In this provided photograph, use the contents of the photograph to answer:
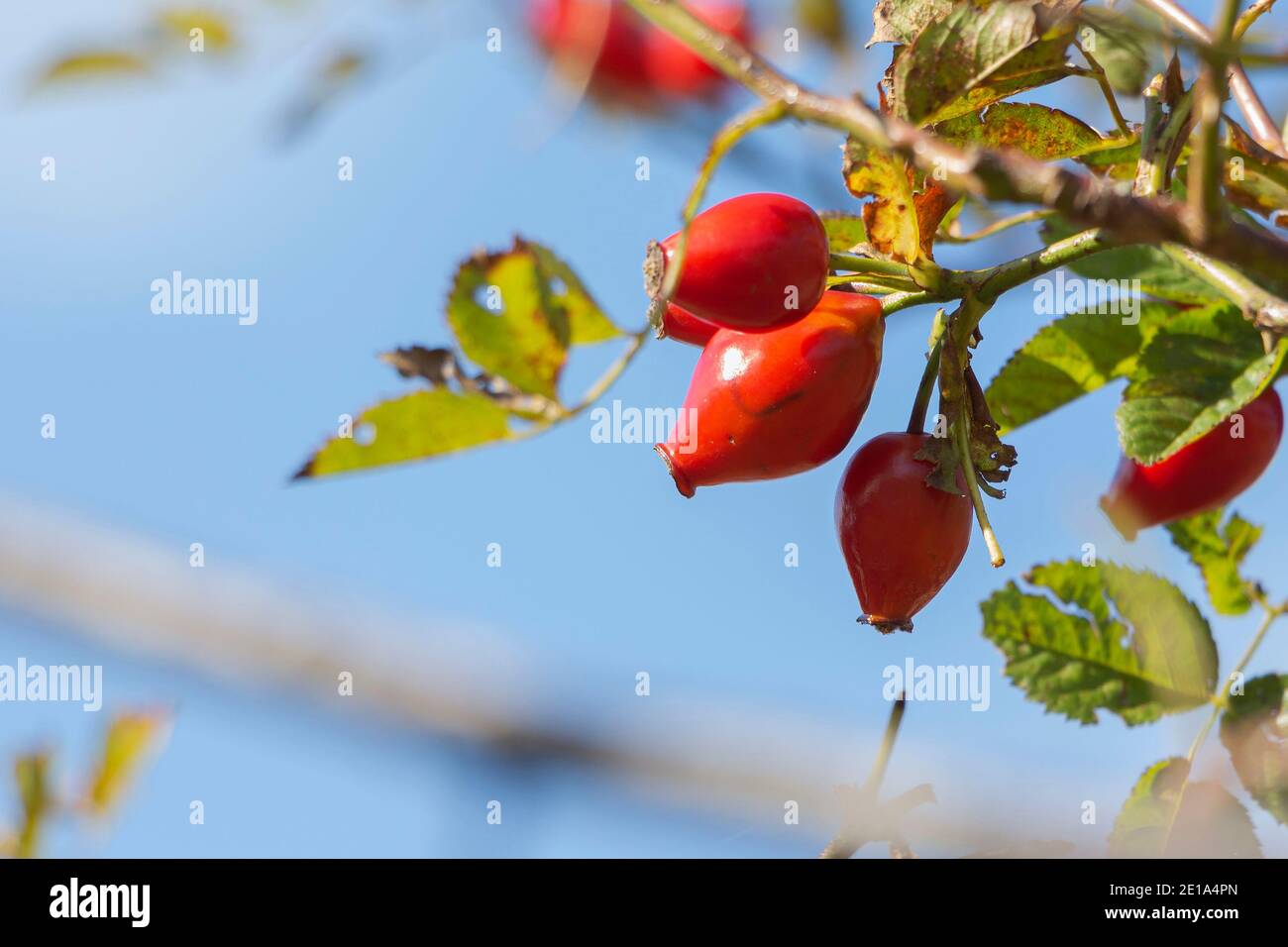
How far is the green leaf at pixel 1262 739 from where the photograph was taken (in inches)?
56.3

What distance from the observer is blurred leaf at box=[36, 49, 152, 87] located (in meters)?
2.16

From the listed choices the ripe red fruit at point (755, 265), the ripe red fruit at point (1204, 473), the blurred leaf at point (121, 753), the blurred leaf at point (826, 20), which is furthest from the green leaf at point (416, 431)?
the blurred leaf at point (826, 20)

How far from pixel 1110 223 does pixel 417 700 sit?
4.01 ft

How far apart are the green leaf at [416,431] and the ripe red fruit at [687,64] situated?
103 inches

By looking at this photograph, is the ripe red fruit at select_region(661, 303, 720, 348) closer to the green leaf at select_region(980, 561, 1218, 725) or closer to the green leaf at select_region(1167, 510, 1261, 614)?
the green leaf at select_region(980, 561, 1218, 725)

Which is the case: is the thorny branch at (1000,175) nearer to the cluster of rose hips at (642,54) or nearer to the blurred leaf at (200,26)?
the blurred leaf at (200,26)

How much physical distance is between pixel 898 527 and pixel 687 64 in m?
2.65

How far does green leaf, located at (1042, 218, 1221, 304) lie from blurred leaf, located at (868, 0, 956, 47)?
289 millimetres

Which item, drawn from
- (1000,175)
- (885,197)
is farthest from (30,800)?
(1000,175)

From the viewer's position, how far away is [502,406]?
110 cm

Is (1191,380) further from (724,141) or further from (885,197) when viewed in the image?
(724,141)

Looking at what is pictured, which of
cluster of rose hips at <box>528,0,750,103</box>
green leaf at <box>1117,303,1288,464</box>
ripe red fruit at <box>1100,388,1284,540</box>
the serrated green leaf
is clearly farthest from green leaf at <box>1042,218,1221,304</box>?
cluster of rose hips at <box>528,0,750,103</box>

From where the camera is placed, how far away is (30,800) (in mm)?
1805
